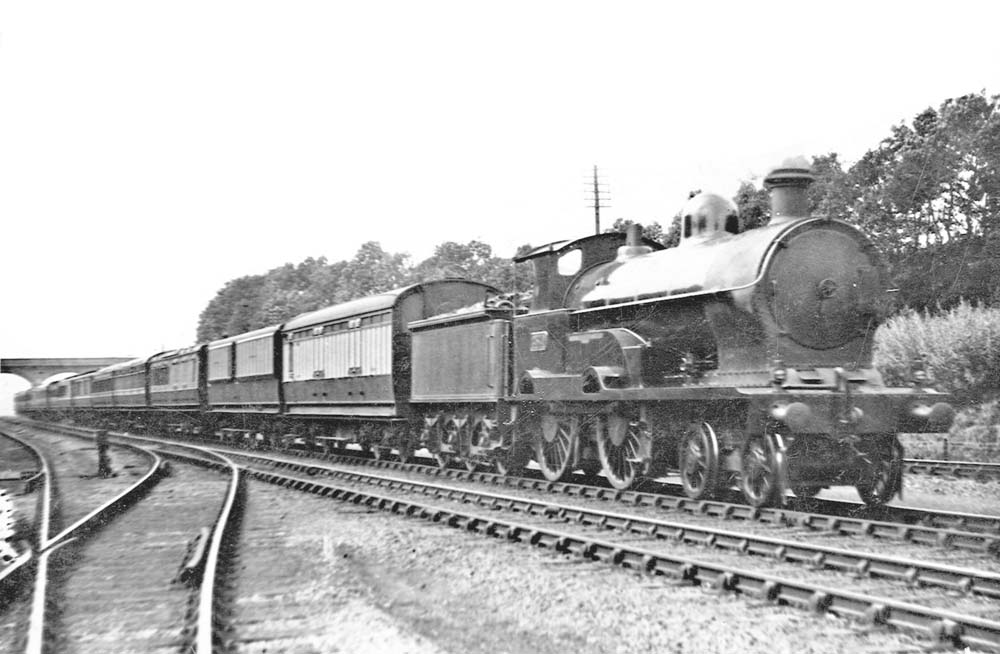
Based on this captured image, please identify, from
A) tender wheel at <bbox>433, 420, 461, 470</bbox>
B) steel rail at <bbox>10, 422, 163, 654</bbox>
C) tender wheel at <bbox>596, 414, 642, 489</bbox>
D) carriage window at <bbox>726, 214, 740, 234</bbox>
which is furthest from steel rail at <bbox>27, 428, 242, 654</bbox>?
carriage window at <bbox>726, 214, 740, 234</bbox>

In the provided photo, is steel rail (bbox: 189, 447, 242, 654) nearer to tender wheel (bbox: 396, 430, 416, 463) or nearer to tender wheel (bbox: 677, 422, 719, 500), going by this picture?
tender wheel (bbox: 677, 422, 719, 500)

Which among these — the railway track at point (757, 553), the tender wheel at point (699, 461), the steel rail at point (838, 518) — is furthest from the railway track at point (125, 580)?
the tender wheel at point (699, 461)

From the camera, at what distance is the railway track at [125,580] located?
215 inches

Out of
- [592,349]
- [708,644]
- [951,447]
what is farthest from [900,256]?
[708,644]

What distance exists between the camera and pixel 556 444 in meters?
12.9

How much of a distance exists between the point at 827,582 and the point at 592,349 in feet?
17.6

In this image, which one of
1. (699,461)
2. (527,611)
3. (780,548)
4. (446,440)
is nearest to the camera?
(527,611)

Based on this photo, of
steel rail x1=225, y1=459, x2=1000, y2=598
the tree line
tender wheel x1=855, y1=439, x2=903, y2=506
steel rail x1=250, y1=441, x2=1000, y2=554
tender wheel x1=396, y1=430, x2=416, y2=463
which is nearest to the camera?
steel rail x1=225, y1=459, x2=1000, y2=598

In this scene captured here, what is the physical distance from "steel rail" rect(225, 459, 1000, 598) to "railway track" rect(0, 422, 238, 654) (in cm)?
316

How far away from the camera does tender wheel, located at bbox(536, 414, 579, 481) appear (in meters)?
12.2

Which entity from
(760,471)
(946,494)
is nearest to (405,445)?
(760,471)

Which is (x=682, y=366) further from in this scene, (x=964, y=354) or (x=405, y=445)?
(x=964, y=354)

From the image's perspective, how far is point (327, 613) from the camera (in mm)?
5969

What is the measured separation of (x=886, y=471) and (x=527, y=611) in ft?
17.2
